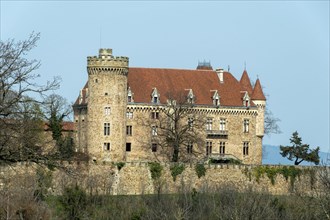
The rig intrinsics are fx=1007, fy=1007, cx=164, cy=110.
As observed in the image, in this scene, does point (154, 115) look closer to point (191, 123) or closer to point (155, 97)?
point (155, 97)

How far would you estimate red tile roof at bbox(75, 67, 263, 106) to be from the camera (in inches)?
3322

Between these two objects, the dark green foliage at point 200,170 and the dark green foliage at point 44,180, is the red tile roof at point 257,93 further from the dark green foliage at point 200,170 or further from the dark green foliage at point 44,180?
the dark green foliage at point 44,180

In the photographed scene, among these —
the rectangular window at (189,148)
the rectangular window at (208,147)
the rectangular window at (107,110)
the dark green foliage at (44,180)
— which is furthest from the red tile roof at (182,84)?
the dark green foliage at (44,180)

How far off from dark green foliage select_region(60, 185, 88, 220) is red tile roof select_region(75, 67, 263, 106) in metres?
31.1

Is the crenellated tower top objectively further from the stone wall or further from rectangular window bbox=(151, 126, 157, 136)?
the stone wall

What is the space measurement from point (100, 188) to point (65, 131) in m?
21.6

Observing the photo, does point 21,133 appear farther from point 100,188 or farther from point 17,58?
point 100,188

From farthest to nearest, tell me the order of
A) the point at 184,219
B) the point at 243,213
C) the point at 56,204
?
the point at 56,204 → the point at 184,219 → the point at 243,213

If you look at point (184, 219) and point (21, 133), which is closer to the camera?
point (21, 133)

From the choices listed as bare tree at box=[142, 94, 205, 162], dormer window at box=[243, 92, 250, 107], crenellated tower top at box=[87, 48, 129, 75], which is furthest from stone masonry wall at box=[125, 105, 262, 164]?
crenellated tower top at box=[87, 48, 129, 75]

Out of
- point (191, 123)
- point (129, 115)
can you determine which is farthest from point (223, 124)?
point (129, 115)

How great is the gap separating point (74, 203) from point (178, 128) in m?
30.4

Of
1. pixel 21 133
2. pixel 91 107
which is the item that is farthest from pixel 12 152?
pixel 91 107

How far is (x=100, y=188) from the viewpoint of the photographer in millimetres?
64938
